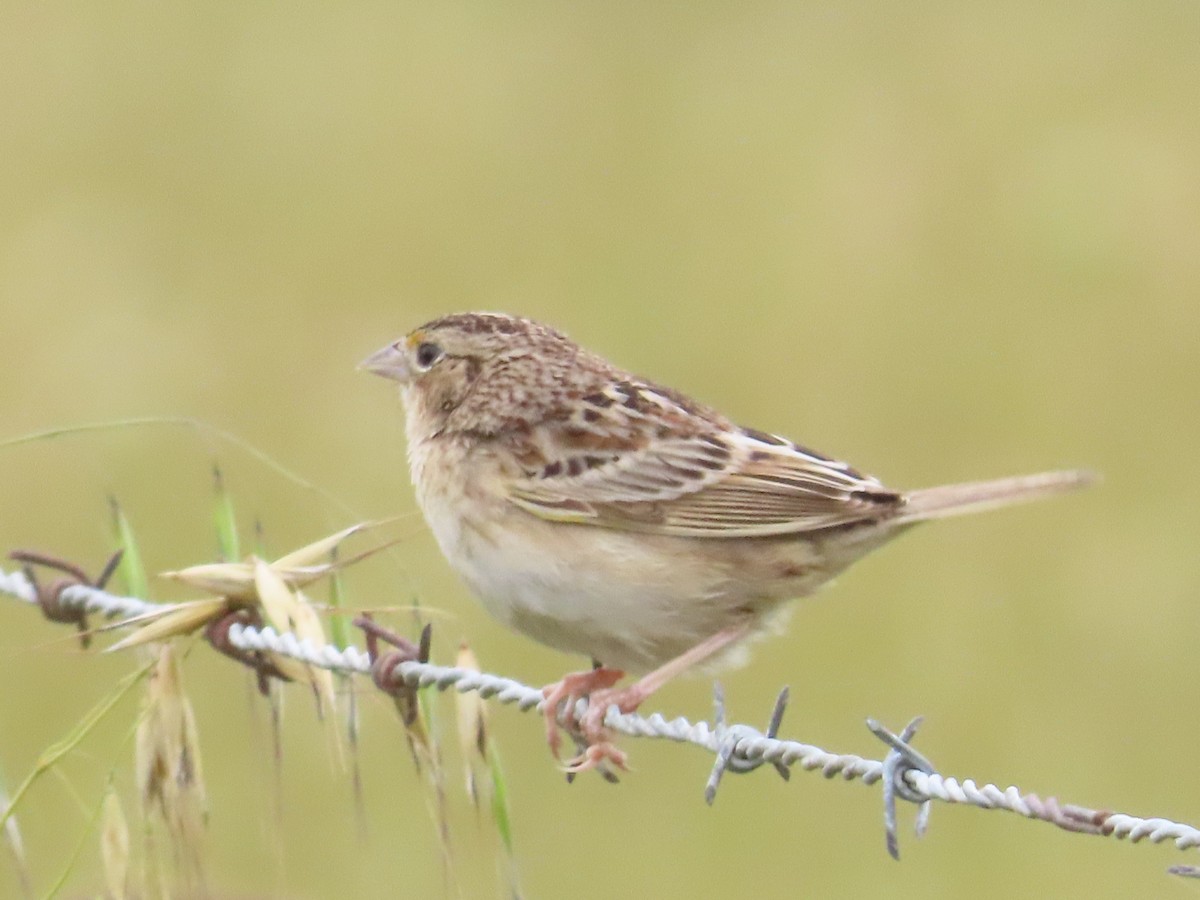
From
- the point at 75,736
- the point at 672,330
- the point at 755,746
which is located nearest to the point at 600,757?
the point at 755,746

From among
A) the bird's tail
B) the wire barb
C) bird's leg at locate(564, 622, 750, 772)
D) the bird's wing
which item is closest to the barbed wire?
the wire barb

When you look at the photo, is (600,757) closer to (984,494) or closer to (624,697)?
(624,697)

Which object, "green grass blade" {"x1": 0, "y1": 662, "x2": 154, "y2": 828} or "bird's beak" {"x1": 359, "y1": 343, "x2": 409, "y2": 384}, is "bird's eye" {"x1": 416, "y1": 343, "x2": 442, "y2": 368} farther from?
"green grass blade" {"x1": 0, "y1": 662, "x2": 154, "y2": 828}

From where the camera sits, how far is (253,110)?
12.4 metres

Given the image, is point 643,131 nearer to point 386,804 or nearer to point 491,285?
point 491,285

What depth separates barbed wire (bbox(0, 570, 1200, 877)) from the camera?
264 cm

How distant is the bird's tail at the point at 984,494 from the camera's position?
4000mm

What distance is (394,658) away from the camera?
12.2ft

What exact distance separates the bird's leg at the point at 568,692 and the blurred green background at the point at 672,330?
0.33 meters

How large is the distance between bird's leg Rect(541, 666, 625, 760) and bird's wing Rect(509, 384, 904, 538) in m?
0.34

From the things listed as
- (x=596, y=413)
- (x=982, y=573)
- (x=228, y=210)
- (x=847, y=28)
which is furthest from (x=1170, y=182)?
(x=596, y=413)

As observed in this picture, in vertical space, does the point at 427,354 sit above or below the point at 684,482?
above

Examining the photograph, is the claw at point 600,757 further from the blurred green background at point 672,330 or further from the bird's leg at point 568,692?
the blurred green background at point 672,330

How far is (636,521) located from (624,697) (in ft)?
1.21
